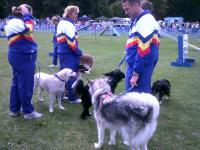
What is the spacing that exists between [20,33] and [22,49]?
1.00ft

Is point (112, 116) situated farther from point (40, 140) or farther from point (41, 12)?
point (41, 12)

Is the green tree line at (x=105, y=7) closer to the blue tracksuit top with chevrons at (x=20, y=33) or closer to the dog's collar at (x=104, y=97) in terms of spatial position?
the blue tracksuit top with chevrons at (x=20, y=33)

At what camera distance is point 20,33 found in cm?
612

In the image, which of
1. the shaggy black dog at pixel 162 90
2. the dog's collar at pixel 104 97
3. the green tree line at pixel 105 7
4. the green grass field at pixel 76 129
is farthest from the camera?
the green tree line at pixel 105 7

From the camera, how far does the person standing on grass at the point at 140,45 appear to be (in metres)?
4.65

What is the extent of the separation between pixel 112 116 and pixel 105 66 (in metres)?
9.12

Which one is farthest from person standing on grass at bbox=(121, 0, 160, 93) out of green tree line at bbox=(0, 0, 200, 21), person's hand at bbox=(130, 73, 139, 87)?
green tree line at bbox=(0, 0, 200, 21)

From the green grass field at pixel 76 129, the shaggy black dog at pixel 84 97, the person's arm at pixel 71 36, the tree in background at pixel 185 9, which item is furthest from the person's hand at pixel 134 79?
the tree in background at pixel 185 9

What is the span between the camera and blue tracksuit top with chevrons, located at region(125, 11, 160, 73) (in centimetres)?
465

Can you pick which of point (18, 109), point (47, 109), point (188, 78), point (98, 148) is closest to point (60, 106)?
point (47, 109)

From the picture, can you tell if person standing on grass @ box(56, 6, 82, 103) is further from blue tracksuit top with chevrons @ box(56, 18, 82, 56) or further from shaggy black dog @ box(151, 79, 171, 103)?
shaggy black dog @ box(151, 79, 171, 103)

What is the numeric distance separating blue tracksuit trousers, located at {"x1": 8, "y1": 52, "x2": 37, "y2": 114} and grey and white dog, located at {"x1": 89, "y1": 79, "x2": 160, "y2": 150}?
184 centimetres

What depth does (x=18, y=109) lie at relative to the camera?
7008mm

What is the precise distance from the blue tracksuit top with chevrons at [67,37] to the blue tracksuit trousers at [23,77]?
46.0 inches
